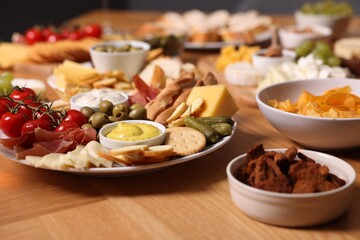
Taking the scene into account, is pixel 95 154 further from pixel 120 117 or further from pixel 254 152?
pixel 254 152

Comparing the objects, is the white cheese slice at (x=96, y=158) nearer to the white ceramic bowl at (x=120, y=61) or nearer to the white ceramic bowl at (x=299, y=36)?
the white ceramic bowl at (x=120, y=61)

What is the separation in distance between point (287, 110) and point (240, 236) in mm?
520

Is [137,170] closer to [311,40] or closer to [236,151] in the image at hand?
[236,151]

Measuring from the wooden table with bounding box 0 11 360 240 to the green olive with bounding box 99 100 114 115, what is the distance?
241mm

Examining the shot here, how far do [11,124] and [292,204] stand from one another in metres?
0.77

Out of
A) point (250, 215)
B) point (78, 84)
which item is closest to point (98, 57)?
point (78, 84)

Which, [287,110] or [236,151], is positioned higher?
[287,110]

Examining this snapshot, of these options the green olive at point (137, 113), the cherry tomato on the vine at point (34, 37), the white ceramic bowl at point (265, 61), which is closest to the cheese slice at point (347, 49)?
the white ceramic bowl at point (265, 61)

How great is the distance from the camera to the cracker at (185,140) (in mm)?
1291

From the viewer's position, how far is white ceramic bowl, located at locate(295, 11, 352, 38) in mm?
2779

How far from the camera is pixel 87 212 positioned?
3.88 ft

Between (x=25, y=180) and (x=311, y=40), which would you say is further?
(x=311, y=40)

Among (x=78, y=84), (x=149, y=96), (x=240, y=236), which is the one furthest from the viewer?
(x=78, y=84)

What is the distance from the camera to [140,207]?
1194mm
